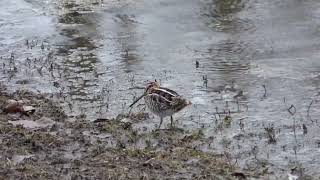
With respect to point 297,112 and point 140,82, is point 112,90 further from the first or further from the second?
point 297,112

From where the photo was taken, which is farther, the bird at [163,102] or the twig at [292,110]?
the twig at [292,110]

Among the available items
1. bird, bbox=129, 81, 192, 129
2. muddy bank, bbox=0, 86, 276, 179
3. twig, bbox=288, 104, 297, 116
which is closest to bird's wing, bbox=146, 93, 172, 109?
bird, bbox=129, 81, 192, 129

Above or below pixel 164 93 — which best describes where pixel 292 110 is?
below

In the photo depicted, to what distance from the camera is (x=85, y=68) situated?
9695 mm

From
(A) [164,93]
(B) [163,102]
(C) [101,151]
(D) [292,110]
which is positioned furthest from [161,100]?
(D) [292,110]

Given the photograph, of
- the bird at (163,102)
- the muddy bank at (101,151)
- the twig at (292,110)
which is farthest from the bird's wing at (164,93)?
the twig at (292,110)

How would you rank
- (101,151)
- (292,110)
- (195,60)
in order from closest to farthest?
(101,151) < (292,110) < (195,60)

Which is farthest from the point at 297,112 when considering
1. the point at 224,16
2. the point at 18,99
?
the point at 224,16

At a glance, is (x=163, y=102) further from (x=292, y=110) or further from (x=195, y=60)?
(x=195, y=60)

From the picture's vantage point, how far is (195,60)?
9883mm

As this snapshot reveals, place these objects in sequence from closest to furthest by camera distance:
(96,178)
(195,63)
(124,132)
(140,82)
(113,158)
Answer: (96,178)
(113,158)
(124,132)
(140,82)
(195,63)

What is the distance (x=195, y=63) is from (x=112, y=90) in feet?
5.10

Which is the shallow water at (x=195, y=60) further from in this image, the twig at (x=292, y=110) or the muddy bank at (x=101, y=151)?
the muddy bank at (x=101, y=151)

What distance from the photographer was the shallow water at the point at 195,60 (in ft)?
23.1
